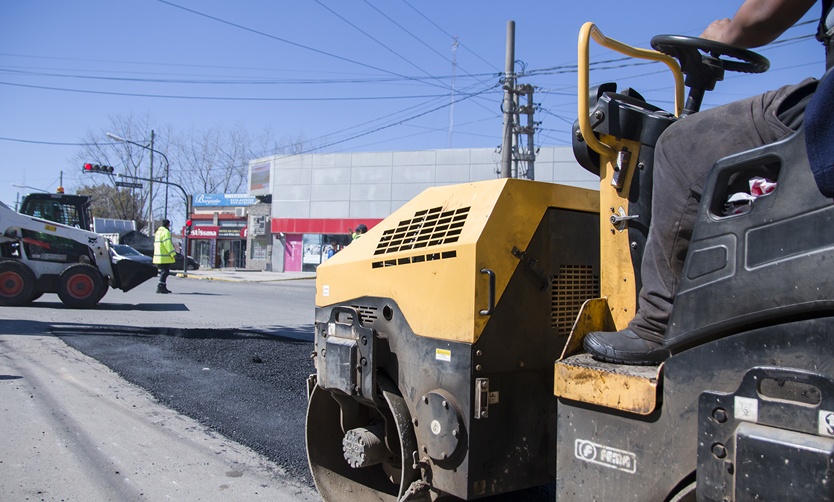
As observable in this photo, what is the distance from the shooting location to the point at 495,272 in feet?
8.23

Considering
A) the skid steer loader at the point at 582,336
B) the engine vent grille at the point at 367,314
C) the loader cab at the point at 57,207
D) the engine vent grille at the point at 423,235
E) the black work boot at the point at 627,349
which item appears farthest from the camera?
the loader cab at the point at 57,207

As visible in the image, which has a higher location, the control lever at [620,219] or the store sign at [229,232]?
the store sign at [229,232]

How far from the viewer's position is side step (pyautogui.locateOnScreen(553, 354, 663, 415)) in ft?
5.82

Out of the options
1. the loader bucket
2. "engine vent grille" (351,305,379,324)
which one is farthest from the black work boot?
the loader bucket

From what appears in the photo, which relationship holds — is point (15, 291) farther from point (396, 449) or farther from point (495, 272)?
point (495, 272)

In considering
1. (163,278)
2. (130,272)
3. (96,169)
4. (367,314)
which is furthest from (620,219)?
(96,169)

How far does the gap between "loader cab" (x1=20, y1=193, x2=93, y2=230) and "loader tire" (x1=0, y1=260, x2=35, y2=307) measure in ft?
10.2

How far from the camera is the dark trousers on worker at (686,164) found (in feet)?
5.66

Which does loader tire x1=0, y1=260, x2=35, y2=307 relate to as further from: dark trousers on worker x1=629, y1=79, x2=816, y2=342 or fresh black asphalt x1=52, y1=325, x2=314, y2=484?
dark trousers on worker x1=629, y1=79, x2=816, y2=342

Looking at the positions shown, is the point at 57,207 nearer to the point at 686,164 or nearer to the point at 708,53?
the point at 708,53

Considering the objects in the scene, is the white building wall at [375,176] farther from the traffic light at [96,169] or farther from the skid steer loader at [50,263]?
the skid steer loader at [50,263]

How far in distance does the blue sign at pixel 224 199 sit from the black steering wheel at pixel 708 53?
43970 millimetres

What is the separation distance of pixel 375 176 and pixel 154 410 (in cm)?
3006

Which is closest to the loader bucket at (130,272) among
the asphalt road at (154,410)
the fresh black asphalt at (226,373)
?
the asphalt road at (154,410)
